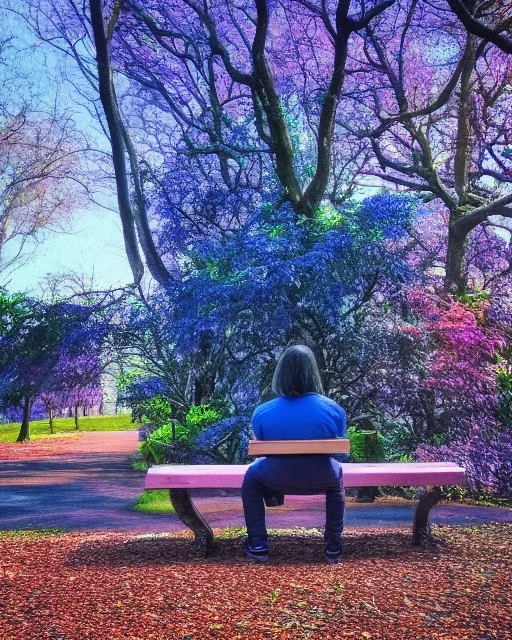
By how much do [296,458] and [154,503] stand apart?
431 centimetres

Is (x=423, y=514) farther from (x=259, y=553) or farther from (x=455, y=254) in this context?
(x=455, y=254)

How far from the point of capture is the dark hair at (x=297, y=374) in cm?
465

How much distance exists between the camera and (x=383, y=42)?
1325 cm

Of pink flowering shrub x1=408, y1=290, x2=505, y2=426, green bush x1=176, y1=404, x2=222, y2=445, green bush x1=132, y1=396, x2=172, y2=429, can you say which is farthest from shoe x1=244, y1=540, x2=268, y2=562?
green bush x1=132, y1=396, x2=172, y2=429

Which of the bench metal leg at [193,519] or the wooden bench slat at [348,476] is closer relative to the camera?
the wooden bench slat at [348,476]

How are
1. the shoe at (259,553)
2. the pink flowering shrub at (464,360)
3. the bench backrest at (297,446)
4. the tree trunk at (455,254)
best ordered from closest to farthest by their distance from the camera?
the bench backrest at (297,446), the shoe at (259,553), the pink flowering shrub at (464,360), the tree trunk at (455,254)

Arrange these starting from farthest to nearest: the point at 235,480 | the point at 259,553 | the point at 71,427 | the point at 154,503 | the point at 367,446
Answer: the point at 71,427 → the point at 367,446 → the point at 154,503 → the point at 235,480 → the point at 259,553

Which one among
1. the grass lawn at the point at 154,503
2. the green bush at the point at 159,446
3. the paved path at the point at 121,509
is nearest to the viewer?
the paved path at the point at 121,509

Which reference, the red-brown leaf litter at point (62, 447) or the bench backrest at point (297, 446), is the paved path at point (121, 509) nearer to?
the bench backrest at point (297, 446)

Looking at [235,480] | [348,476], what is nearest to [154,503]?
[235,480]

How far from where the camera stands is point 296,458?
15.0 ft

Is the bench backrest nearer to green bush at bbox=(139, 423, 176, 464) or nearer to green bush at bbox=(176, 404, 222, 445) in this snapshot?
green bush at bbox=(176, 404, 222, 445)

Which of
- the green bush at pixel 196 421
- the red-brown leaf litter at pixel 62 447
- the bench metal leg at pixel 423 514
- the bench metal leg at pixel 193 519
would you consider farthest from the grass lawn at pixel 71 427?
the bench metal leg at pixel 423 514

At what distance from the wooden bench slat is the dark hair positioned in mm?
638
